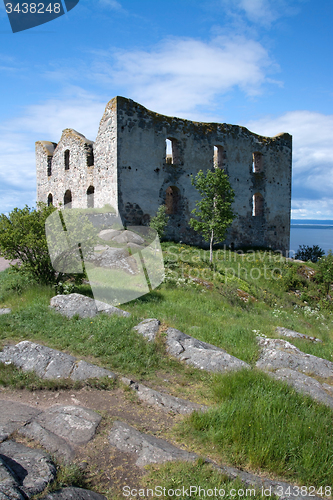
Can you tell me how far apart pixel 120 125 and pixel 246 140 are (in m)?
10.0

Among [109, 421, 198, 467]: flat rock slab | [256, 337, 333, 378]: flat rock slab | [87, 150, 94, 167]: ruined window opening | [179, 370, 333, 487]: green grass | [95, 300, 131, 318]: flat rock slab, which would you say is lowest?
[256, 337, 333, 378]: flat rock slab

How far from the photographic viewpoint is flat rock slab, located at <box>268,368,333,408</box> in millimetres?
5484

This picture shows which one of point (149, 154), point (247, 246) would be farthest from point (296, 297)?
point (149, 154)

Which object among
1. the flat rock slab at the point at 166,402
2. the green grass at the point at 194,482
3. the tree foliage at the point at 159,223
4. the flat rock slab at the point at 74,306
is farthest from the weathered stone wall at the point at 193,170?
the green grass at the point at 194,482

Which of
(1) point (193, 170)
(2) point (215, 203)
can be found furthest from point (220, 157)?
(2) point (215, 203)

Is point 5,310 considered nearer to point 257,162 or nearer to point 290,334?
point 290,334

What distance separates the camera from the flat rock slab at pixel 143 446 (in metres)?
3.75

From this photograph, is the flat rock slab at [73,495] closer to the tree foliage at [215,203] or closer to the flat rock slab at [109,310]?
the flat rock slab at [109,310]

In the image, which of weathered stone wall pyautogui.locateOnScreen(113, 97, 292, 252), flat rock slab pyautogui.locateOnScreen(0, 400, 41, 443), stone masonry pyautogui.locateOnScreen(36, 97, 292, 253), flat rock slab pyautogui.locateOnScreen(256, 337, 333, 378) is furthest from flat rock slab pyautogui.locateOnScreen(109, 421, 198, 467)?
weathered stone wall pyautogui.locateOnScreen(113, 97, 292, 252)

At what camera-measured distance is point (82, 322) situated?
730 centimetres

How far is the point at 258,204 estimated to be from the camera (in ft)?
82.4

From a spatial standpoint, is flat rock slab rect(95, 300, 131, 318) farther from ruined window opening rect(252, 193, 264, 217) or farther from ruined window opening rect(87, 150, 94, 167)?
ruined window opening rect(252, 193, 264, 217)

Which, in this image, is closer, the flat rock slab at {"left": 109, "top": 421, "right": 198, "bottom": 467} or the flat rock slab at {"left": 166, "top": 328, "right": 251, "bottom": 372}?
the flat rock slab at {"left": 109, "top": 421, "right": 198, "bottom": 467}

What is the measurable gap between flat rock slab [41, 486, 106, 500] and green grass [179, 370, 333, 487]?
56.0 inches
